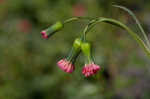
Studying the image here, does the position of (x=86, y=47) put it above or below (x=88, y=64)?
above

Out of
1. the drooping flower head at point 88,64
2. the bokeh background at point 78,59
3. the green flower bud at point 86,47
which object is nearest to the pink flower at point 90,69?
the drooping flower head at point 88,64

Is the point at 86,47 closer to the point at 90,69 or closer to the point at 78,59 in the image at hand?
the point at 90,69

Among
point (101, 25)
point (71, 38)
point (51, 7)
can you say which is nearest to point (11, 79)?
point (71, 38)

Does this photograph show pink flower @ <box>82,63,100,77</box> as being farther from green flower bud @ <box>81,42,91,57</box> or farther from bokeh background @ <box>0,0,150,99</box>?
bokeh background @ <box>0,0,150,99</box>

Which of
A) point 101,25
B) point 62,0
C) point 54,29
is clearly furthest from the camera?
point 62,0

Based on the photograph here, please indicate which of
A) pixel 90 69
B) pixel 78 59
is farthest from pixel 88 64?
pixel 78 59

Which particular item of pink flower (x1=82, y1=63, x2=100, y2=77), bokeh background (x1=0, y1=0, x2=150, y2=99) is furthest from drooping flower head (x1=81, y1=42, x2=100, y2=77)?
bokeh background (x1=0, y1=0, x2=150, y2=99)

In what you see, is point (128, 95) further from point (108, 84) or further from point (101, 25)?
point (101, 25)

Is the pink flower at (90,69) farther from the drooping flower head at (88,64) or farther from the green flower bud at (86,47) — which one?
the green flower bud at (86,47)
